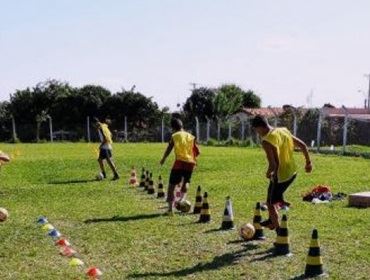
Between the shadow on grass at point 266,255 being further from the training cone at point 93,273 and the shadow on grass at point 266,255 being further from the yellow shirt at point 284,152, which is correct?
the training cone at point 93,273

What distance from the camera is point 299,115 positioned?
4825cm

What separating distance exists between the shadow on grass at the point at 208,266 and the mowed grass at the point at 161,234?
0.01 meters

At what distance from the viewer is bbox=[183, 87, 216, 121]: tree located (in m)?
78.8

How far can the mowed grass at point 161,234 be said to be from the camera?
29.1ft

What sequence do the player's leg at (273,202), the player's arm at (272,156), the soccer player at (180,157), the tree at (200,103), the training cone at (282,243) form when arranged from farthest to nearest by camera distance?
the tree at (200,103) < the soccer player at (180,157) < the player's leg at (273,202) < the player's arm at (272,156) < the training cone at (282,243)

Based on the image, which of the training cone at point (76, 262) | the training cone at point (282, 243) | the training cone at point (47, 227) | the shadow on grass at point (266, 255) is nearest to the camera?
the training cone at point (76, 262)

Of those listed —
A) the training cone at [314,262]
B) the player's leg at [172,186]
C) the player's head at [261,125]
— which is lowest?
the training cone at [314,262]

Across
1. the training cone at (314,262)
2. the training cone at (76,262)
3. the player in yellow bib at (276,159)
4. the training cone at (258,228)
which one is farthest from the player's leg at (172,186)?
the training cone at (314,262)

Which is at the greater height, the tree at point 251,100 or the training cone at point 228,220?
the tree at point 251,100

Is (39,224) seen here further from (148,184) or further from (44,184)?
(44,184)

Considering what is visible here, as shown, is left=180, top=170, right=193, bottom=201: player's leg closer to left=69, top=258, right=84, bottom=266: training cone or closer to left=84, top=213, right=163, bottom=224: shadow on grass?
left=84, top=213, right=163, bottom=224: shadow on grass

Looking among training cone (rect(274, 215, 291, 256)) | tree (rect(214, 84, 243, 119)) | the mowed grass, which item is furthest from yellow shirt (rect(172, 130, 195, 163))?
tree (rect(214, 84, 243, 119))

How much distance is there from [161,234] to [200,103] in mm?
68840

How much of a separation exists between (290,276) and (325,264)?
0.79 metres
